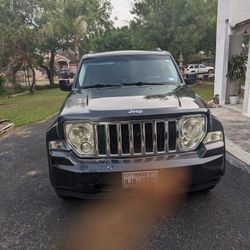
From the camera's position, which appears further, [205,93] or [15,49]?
[15,49]

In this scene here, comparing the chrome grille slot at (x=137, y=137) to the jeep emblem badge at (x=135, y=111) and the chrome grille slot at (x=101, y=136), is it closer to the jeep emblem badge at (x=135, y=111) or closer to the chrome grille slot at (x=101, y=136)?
the jeep emblem badge at (x=135, y=111)

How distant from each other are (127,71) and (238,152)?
268 cm

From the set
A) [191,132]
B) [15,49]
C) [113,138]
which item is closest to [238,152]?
[191,132]

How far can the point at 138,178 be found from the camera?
311cm

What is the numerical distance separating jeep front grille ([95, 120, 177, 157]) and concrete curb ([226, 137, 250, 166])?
262 cm

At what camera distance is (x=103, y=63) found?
5023 millimetres

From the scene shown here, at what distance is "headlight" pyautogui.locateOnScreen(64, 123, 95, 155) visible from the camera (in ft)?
10.6

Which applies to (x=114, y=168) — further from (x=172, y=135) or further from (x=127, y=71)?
(x=127, y=71)

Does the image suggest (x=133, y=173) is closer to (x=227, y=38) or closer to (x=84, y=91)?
(x=84, y=91)

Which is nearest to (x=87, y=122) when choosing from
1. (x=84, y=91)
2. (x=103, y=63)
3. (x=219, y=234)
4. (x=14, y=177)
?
(x=84, y=91)

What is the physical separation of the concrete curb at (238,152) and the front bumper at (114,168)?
2286mm

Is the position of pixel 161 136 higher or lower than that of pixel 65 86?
lower

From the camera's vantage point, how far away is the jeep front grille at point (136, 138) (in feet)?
10.4

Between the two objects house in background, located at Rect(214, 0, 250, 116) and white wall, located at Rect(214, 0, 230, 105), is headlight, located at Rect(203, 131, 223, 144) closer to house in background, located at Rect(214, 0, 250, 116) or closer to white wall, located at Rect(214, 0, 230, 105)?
house in background, located at Rect(214, 0, 250, 116)
